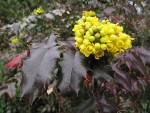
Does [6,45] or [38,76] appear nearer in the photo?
[38,76]

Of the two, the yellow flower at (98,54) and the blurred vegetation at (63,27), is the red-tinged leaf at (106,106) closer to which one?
the yellow flower at (98,54)

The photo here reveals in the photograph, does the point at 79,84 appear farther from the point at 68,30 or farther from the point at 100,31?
the point at 68,30

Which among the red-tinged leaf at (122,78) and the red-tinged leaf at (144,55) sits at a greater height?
the red-tinged leaf at (144,55)

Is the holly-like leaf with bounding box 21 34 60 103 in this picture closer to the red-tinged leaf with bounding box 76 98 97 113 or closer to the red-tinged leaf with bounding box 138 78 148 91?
the red-tinged leaf with bounding box 76 98 97 113

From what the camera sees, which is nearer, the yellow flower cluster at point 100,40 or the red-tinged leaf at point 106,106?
the yellow flower cluster at point 100,40

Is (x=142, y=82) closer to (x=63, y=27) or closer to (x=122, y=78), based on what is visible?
(x=122, y=78)

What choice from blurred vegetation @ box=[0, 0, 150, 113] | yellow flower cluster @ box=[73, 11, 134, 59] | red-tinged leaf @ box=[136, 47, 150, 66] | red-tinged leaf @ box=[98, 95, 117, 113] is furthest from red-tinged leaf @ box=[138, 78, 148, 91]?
yellow flower cluster @ box=[73, 11, 134, 59]

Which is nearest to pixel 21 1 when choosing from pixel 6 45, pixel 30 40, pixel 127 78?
pixel 6 45

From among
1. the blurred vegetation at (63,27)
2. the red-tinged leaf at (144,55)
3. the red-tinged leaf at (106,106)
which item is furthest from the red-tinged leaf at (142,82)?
the red-tinged leaf at (106,106)
